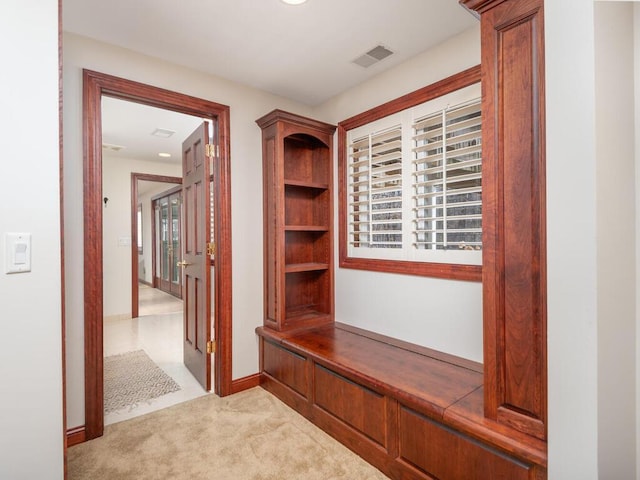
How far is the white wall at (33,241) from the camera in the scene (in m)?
1.07

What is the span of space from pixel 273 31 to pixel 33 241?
68.1 inches

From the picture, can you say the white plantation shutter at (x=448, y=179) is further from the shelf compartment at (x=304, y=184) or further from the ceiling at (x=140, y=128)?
the ceiling at (x=140, y=128)

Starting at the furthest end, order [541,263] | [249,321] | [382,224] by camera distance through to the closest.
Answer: [249,321] → [382,224] → [541,263]

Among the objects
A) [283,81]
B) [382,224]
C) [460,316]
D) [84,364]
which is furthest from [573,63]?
[84,364]

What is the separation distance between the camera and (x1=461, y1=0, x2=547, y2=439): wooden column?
122 centimetres

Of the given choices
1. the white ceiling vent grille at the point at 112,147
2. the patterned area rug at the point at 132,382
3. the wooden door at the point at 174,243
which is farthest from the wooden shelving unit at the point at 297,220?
the wooden door at the point at 174,243

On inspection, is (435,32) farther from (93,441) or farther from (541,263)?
(93,441)

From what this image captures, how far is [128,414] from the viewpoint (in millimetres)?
2395

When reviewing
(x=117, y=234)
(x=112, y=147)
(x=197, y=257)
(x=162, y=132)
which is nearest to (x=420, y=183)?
(x=197, y=257)

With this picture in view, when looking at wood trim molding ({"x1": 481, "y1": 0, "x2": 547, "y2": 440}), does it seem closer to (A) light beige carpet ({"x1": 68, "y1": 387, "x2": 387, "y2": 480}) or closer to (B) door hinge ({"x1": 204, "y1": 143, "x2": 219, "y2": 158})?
(A) light beige carpet ({"x1": 68, "y1": 387, "x2": 387, "y2": 480})

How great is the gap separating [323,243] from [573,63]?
226cm

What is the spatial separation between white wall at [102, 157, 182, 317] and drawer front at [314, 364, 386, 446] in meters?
4.09

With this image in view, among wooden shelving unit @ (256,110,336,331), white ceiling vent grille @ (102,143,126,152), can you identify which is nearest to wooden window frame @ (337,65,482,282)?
wooden shelving unit @ (256,110,336,331)

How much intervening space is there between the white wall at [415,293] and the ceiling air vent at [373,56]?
7.3 inches
